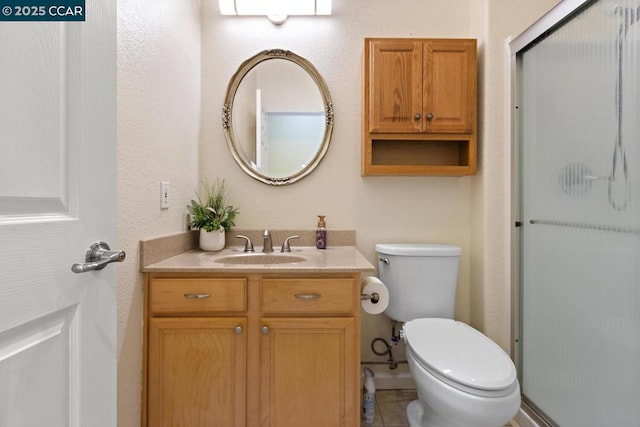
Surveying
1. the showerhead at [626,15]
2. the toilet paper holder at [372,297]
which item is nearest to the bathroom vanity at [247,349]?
the toilet paper holder at [372,297]

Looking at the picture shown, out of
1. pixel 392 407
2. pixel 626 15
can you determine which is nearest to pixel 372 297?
pixel 392 407

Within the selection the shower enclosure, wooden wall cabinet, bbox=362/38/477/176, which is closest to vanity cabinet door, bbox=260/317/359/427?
the shower enclosure

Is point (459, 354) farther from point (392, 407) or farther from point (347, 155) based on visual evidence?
point (347, 155)

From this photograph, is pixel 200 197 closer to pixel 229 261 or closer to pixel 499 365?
pixel 229 261

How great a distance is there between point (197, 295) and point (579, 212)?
1468mm

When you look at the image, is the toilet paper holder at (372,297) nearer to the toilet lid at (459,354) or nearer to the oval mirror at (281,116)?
the toilet lid at (459,354)

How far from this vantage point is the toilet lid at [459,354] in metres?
1.16

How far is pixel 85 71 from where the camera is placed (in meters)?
0.69

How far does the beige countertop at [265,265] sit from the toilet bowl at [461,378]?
1.36ft

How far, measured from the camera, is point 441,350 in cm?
134

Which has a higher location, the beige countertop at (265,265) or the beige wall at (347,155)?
the beige wall at (347,155)

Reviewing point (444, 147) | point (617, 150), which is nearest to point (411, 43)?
point (444, 147)

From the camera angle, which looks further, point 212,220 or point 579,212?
point 212,220

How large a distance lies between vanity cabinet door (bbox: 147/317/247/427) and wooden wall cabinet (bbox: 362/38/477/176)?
117cm
